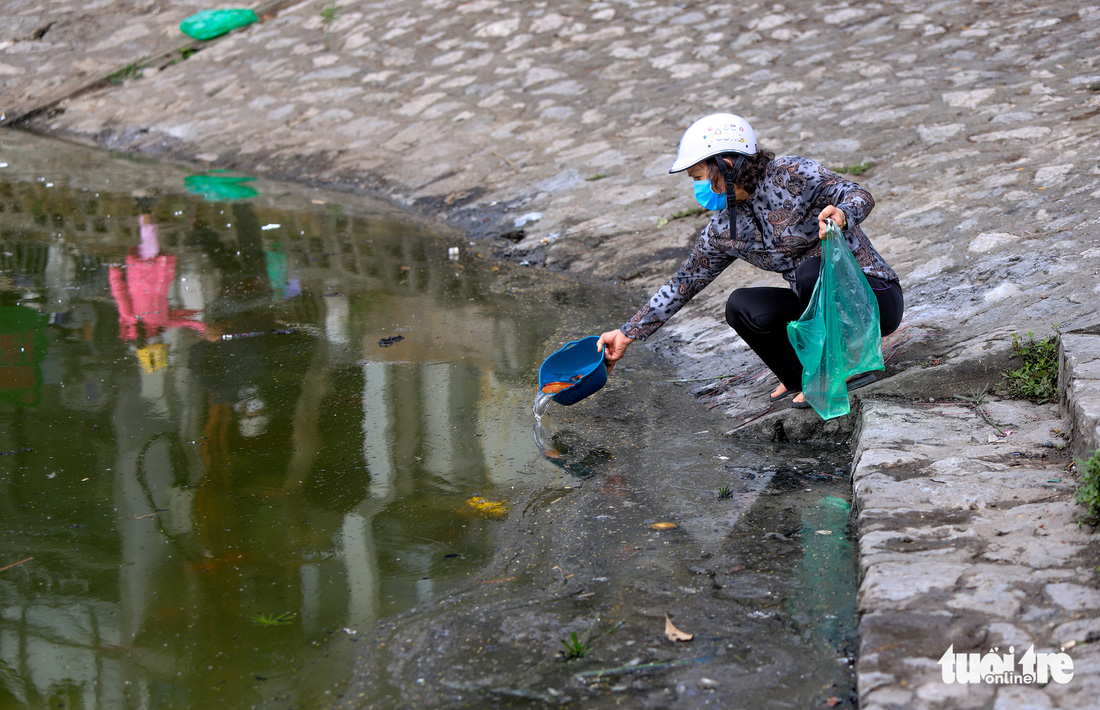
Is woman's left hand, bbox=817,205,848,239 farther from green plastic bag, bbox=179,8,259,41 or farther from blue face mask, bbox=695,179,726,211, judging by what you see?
green plastic bag, bbox=179,8,259,41

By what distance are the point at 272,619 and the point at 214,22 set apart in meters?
9.70

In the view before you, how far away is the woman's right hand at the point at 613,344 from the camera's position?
11.7 ft

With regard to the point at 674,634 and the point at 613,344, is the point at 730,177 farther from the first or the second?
the point at 674,634

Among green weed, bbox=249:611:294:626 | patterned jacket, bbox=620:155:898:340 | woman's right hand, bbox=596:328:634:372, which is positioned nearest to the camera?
green weed, bbox=249:611:294:626

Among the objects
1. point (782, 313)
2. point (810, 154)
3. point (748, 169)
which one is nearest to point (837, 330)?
point (782, 313)

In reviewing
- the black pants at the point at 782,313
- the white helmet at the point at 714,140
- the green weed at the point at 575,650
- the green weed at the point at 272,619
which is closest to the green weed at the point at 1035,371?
the black pants at the point at 782,313

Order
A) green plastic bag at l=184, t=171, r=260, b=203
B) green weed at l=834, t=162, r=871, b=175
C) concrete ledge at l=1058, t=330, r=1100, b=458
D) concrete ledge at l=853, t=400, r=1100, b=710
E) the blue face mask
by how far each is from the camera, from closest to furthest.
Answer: concrete ledge at l=853, t=400, r=1100, b=710
concrete ledge at l=1058, t=330, r=1100, b=458
the blue face mask
green weed at l=834, t=162, r=871, b=175
green plastic bag at l=184, t=171, r=260, b=203

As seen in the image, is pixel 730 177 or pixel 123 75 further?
pixel 123 75

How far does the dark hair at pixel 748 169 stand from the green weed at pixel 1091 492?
144cm

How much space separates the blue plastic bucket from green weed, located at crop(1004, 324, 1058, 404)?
1460 millimetres

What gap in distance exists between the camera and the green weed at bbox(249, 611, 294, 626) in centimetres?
250

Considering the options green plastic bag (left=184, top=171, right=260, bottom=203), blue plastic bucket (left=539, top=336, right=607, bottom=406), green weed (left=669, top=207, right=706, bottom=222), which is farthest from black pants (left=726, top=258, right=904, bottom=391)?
green plastic bag (left=184, top=171, right=260, bottom=203)

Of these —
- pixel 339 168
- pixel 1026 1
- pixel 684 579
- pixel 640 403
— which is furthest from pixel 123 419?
pixel 1026 1

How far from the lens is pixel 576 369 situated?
12.8 ft
